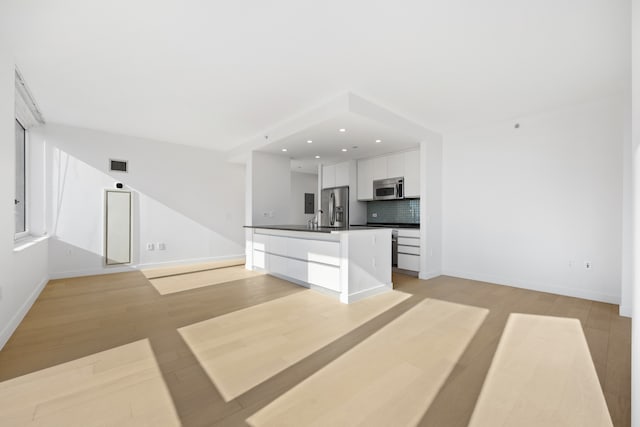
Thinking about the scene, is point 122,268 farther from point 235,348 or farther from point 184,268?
point 235,348

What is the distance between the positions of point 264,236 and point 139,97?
2.91 m

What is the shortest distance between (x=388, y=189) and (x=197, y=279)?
161 inches

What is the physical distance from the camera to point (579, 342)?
2.53 meters

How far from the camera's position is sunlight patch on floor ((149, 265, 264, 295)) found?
175 inches

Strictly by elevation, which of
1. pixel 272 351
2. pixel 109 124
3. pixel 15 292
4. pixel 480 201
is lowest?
pixel 272 351

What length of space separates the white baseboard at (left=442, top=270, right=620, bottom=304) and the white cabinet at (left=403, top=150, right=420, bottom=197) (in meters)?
1.64

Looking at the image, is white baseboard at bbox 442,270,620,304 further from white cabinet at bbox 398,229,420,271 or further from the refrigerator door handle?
the refrigerator door handle

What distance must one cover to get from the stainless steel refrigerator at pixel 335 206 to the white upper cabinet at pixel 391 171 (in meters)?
0.40

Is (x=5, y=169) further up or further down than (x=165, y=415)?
further up

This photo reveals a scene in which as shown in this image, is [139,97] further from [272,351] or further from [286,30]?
[272,351]

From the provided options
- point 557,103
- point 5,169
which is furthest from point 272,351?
point 557,103

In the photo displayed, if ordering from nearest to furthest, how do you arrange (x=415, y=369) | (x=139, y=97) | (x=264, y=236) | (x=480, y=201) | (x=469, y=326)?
(x=415, y=369)
(x=469, y=326)
(x=139, y=97)
(x=480, y=201)
(x=264, y=236)

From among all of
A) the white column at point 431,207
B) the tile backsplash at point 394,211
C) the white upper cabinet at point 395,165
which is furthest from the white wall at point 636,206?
the tile backsplash at point 394,211

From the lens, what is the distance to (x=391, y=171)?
5965mm
